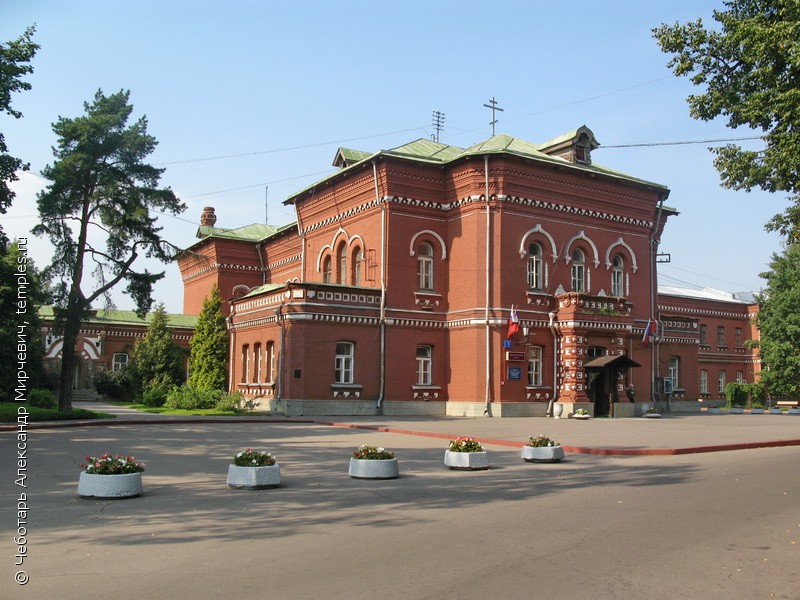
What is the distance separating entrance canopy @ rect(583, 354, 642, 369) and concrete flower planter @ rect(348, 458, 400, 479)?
68.1 ft

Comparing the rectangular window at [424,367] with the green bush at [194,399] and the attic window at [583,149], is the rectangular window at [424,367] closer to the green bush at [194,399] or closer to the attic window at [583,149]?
the green bush at [194,399]

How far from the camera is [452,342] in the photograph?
33625mm

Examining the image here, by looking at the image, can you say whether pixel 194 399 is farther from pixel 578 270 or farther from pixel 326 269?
pixel 578 270

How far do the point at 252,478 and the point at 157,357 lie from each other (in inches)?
1315

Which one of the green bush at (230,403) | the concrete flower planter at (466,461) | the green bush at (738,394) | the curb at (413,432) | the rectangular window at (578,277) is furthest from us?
the green bush at (738,394)

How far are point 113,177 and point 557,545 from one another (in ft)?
79.4

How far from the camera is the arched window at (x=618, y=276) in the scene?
3675 centimetres

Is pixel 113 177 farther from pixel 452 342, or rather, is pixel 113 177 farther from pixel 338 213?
pixel 452 342

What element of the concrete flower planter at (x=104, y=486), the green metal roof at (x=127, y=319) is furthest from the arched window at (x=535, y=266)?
the concrete flower planter at (x=104, y=486)

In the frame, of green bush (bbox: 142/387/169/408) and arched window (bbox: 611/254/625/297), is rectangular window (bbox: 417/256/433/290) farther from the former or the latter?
green bush (bbox: 142/387/169/408)

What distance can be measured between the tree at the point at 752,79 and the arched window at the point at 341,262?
1984cm

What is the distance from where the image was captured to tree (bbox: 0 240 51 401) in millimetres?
25141

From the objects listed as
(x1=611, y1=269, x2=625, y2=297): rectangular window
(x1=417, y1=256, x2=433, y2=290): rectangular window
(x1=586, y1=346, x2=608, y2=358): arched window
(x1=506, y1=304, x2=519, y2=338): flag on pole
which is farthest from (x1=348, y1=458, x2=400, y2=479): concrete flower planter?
(x1=611, y1=269, x2=625, y2=297): rectangular window

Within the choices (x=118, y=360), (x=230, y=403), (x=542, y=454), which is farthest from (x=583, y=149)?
(x=118, y=360)
